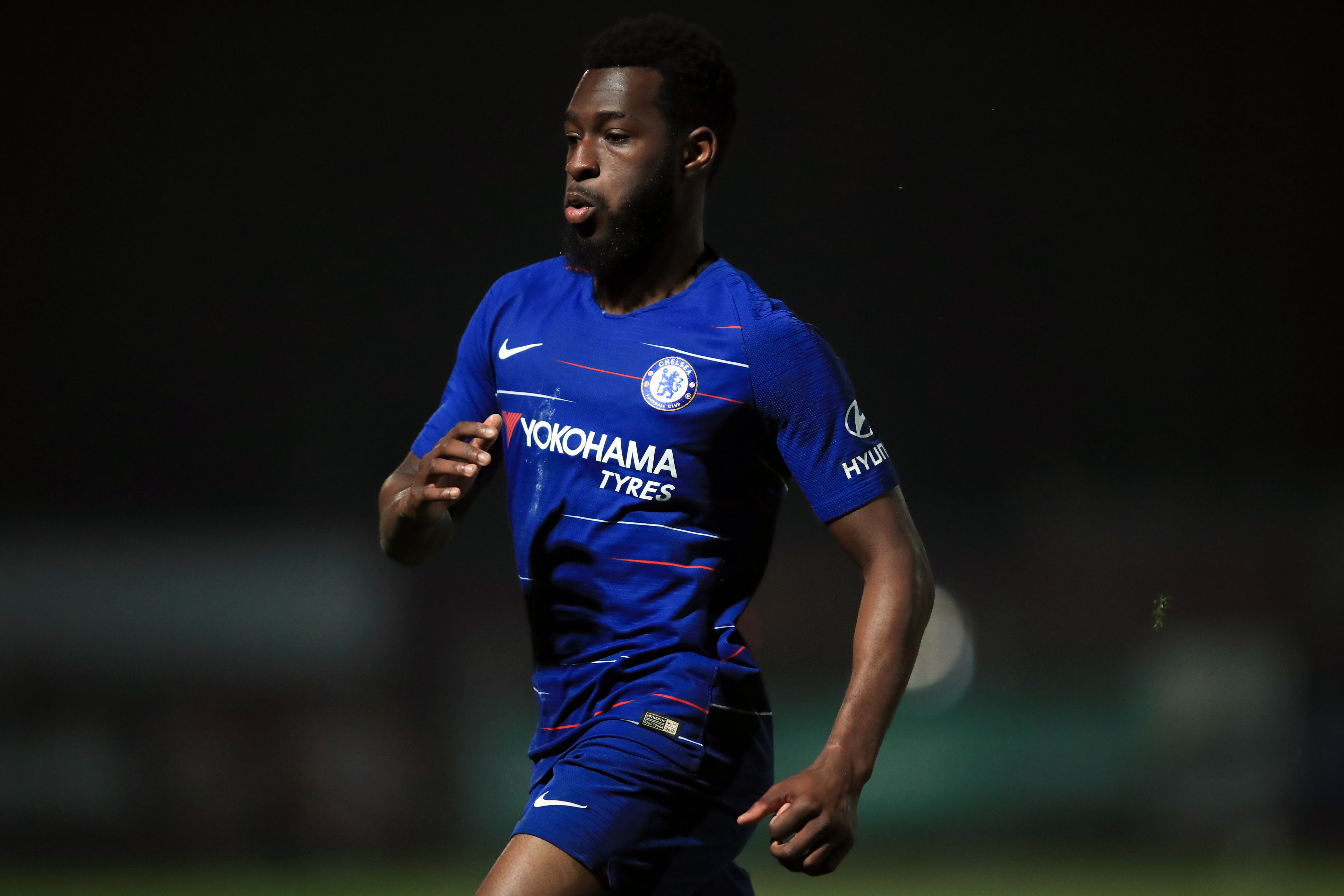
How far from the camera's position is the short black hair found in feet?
6.31

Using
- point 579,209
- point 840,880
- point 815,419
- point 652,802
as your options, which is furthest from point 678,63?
point 840,880

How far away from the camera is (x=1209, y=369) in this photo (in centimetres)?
→ 504

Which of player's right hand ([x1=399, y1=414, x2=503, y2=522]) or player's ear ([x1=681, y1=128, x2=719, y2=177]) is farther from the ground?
player's ear ([x1=681, y1=128, x2=719, y2=177])

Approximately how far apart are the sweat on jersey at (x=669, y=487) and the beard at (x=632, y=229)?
Result: 0.09 metres

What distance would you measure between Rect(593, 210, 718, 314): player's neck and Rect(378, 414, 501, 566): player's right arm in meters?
0.25

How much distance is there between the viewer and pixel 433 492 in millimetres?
1674

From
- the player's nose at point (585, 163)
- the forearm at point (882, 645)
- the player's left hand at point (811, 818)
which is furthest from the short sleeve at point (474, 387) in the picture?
the player's left hand at point (811, 818)

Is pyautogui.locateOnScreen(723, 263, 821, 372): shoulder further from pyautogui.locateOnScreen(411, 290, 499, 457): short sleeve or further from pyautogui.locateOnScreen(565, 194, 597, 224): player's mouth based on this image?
pyautogui.locateOnScreen(411, 290, 499, 457): short sleeve

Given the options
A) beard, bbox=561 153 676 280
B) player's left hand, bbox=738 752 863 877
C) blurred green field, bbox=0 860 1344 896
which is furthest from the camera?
blurred green field, bbox=0 860 1344 896

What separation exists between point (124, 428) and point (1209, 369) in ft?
14.2

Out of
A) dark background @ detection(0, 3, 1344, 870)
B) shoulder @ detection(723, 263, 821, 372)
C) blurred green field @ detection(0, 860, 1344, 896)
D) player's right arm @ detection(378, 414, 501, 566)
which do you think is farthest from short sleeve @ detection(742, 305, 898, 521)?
dark background @ detection(0, 3, 1344, 870)

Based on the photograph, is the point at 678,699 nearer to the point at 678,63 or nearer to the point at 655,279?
the point at 655,279

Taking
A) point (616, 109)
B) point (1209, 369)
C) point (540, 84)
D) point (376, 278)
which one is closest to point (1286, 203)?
point (1209, 369)

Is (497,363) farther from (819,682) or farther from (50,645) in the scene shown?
(50,645)
